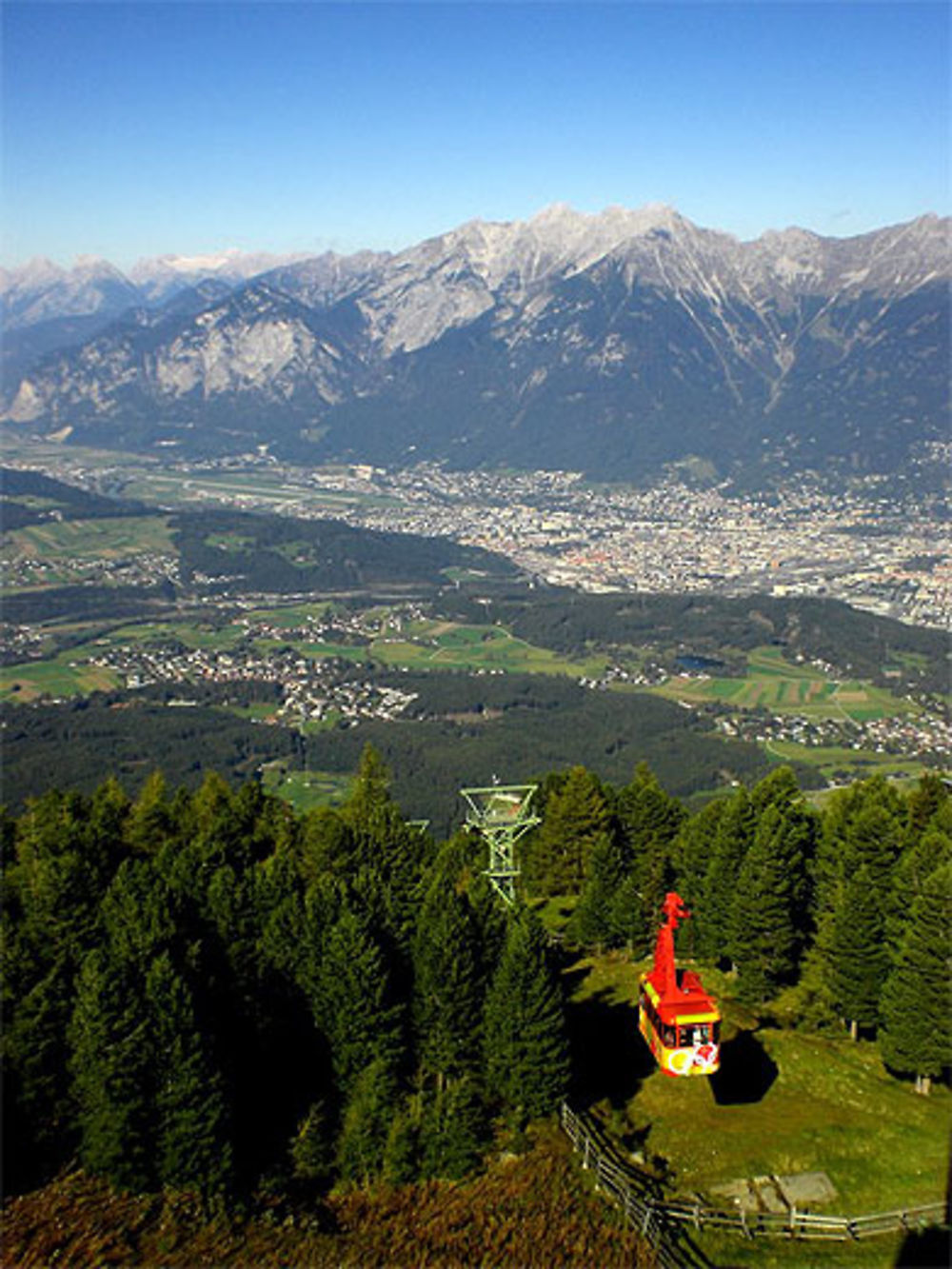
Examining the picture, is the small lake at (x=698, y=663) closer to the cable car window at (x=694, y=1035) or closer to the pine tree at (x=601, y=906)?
the pine tree at (x=601, y=906)

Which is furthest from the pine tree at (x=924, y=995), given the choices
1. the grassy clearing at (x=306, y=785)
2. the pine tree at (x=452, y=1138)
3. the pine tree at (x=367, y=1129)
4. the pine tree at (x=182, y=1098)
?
the grassy clearing at (x=306, y=785)

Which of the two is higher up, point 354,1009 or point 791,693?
point 354,1009

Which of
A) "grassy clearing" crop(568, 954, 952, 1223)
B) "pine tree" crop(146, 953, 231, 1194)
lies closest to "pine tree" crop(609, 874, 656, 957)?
"grassy clearing" crop(568, 954, 952, 1223)

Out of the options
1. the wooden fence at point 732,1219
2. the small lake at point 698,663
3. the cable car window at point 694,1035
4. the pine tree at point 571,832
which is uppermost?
the cable car window at point 694,1035

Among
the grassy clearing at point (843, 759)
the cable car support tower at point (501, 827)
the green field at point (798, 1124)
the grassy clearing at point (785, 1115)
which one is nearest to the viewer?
the green field at point (798, 1124)

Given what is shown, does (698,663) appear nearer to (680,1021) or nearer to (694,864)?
(694,864)

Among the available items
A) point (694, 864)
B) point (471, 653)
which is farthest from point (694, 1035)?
point (471, 653)

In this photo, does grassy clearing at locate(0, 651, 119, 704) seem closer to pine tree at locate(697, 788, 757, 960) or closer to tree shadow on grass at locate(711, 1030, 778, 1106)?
pine tree at locate(697, 788, 757, 960)
